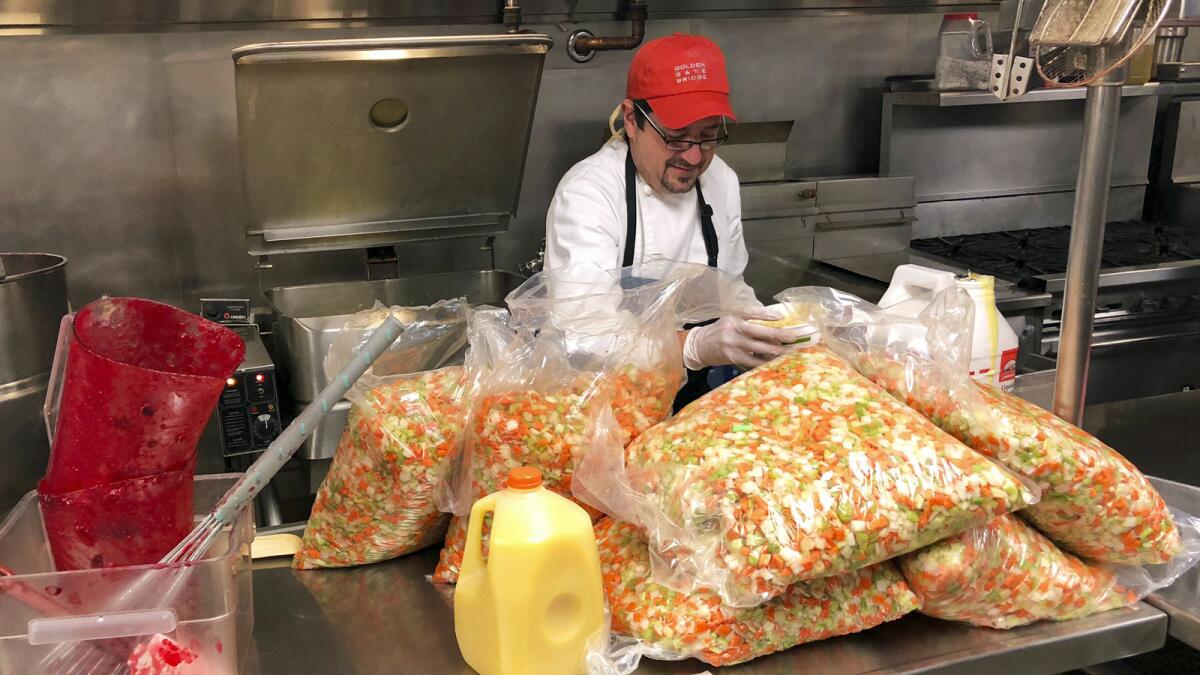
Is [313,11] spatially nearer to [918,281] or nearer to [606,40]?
[606,40]

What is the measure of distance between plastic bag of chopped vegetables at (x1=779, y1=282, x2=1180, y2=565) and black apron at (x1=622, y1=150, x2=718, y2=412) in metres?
0.69

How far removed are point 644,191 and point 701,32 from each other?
4.37ft

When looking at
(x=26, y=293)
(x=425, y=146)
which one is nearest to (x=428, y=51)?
(x=425, y=146)

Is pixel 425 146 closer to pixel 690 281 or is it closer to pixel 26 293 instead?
pixel 26 293

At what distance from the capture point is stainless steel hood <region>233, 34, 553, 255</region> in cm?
233

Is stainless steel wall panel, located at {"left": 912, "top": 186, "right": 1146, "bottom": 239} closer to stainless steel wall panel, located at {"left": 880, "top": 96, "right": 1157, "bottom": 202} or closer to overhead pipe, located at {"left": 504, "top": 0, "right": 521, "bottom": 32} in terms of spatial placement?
stainless steel wall panel, located at {"left": 880, "top": 96, "right": 1157, "bottom": 202}

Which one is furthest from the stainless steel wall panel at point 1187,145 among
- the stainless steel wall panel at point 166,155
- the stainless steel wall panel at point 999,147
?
the stainless steel wall panel at point 166,155

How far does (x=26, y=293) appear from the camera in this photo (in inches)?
82.3

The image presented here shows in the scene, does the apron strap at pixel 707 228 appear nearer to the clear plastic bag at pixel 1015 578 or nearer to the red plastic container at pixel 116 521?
the clear plastic bag at pixel 1015 578

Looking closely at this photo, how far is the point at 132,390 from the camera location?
0.98 meters

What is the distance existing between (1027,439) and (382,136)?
191cm

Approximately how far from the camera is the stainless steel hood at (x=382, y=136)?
233 cm

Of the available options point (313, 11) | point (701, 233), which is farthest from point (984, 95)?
point (313, 11)

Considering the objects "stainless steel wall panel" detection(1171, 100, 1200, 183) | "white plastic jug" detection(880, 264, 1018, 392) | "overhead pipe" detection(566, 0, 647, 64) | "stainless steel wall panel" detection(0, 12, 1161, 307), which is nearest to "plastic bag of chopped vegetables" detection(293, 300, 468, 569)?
"white plastic jug" detection(880, 264, 1018, 392)
